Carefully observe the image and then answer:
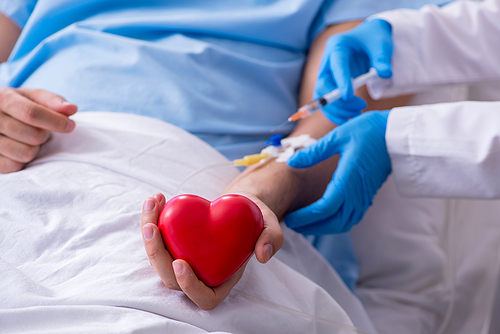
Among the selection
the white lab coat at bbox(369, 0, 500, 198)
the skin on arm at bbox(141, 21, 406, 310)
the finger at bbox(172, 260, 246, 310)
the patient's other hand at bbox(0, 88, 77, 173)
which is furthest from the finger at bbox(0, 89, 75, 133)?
the white lab coat at bbox(369, 0, 500, 198)

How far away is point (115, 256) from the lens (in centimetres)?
58

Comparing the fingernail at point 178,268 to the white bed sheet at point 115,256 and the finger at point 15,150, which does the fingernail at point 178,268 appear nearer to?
the white bed sheet at point 115,256

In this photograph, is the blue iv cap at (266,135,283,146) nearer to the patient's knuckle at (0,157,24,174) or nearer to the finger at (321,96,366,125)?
the finger at (321,96,366,125)

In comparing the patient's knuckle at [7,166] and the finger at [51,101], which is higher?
the finger at [51,101]

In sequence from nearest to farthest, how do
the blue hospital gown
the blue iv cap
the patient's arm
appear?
the blue iv cap < the blue hospital gown < the patient's arm

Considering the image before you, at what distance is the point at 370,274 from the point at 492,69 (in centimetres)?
65

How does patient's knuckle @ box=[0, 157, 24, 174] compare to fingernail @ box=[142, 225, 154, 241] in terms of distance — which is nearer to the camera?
fingernail @ box=[142, 225, 154, 241]

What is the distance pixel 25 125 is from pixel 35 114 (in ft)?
0.14

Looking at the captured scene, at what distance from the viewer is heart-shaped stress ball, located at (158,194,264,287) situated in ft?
1.71

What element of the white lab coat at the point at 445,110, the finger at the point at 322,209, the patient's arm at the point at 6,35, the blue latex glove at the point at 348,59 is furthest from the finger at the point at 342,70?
the patient's arm at the point at 6,35

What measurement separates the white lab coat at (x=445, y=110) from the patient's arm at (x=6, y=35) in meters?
1.14

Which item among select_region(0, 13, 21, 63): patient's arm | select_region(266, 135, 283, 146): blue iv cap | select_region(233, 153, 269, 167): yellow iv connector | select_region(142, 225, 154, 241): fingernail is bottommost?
select_region(233, 153, 269, 167): yellow iv connector

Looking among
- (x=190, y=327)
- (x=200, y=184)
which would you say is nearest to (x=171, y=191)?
(x=200, y=184)

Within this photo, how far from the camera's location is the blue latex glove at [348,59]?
894mm
